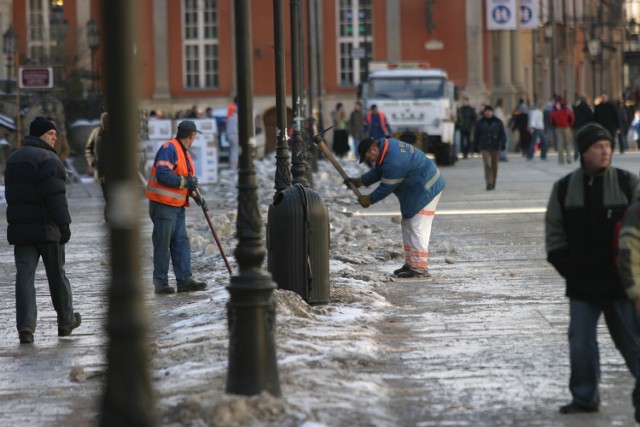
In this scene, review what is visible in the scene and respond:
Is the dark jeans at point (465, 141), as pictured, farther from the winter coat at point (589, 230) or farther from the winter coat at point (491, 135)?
the winter coat at point (589, 230)

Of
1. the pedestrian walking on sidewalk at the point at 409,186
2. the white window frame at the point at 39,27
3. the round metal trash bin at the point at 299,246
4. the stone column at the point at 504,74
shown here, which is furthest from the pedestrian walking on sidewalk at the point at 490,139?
the stone column at the point at 504,74

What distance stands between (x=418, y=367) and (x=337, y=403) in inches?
59.3

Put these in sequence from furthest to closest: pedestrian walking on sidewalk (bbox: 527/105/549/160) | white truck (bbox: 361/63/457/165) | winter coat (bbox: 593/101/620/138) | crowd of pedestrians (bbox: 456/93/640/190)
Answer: pedestrian walking on sidewalk (bbox: 527/105/549/160), white truck (bbox: 361/63/457/165), winter coat (bbox: 593/101/620/138), crowd of pedestrians (bbox: 456/93/640/190)

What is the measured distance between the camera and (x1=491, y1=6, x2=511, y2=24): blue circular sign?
2280 inches

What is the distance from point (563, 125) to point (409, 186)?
80.9 ft

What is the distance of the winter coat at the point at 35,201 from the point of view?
10789 millimetres

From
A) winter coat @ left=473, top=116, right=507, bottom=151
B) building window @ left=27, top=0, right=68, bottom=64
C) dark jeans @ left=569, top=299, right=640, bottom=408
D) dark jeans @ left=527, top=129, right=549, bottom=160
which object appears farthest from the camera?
dark jeans @ left=527, top=129, right=549, bottom=160

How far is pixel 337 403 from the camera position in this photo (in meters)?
7.66

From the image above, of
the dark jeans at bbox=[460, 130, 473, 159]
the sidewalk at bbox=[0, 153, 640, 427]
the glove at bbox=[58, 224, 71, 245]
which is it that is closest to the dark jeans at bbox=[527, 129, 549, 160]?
the dark jeans at bbox=[460, 130, 473, 159]

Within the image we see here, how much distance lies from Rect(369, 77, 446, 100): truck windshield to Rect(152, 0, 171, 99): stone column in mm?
20219

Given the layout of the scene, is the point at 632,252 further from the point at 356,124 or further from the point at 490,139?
the point at 356,124

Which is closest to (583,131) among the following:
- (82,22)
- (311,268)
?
(311,268)

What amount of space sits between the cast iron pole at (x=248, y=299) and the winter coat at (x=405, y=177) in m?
5.77

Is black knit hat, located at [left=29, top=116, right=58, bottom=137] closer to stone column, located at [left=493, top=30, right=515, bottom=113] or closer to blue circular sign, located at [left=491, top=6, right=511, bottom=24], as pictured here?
blue circular sign, located at [left=491, top=6, right=511, bottom=24]
